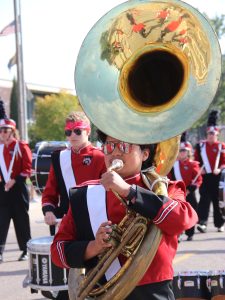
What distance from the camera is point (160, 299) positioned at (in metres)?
2.43

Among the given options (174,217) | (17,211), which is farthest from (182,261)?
(174,217)

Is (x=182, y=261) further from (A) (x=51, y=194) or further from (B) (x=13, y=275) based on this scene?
(A) (x=51, y=194)

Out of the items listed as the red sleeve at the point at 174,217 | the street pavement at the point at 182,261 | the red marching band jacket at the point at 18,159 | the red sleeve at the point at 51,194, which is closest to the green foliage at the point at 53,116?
the street pavement at the point at 182,261

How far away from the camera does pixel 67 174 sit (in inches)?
178

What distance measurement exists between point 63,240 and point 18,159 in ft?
15.6

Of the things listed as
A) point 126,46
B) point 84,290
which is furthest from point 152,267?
point 126,46

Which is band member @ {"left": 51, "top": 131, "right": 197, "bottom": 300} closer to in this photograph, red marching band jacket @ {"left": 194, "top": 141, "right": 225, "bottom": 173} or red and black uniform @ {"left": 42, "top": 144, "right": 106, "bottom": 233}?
red and black uniform @ {"left": 42, "top": 144, "right": 106, "bottom": 233}

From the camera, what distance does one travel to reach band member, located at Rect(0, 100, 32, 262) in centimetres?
706

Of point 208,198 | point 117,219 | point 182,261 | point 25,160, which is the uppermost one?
point 25,160

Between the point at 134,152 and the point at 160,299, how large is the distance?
65 centimetres

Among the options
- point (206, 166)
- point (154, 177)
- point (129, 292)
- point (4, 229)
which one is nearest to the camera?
point (129, 292)

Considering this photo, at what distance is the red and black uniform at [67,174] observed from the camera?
14.7 ft

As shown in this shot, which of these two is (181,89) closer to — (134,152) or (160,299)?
(134,152)

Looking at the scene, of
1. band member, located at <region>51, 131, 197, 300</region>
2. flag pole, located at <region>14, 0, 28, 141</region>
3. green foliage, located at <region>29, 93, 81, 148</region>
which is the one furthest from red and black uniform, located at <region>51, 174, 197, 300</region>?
green foliage, located at <region>29, 93, 81, 148</region>
